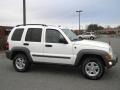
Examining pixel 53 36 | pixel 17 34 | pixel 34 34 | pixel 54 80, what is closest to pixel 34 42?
pixel 34 34

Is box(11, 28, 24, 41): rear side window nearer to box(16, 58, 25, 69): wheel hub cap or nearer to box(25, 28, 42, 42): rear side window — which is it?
box(25, 28, 42, 42): rear side window

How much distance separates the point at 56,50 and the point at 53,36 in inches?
23.3

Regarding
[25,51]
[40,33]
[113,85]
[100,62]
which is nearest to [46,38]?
[40,33]

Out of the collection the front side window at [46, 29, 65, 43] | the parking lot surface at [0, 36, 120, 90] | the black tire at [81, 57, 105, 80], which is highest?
the front side window at [46, 29, 65, 43]

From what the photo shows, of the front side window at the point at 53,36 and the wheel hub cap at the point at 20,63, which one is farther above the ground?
the front side window at the point at 53,36

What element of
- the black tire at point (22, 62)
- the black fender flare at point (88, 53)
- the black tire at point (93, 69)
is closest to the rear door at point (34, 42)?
the black tire at point (22, 62)

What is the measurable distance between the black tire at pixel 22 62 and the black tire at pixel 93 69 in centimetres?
236

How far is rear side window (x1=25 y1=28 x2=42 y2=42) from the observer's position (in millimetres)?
8648

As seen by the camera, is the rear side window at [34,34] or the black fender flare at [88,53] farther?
the rear side window at [34,34]

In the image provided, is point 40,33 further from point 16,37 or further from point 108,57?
A: point 108,57

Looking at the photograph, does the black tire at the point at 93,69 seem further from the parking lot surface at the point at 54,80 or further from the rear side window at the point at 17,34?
the rear side window at the point at 17,34

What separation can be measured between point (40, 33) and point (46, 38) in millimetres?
341

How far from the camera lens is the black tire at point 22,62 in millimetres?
8930

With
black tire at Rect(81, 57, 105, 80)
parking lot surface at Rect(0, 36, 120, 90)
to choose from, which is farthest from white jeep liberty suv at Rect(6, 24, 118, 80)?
parking lot surface at Rect(0, 36, 120, 90)
